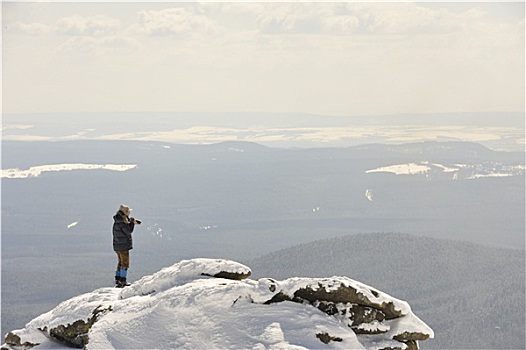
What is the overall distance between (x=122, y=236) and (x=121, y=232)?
16 centimetres

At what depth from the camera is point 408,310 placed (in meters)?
20.8

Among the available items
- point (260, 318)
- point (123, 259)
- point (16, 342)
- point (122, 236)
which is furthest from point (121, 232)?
point (260, 318)

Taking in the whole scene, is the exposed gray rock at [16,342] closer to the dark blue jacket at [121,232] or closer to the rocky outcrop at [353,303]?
the dark blue jacket at [121,232]

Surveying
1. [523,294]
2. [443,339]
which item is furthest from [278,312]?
[523,294]

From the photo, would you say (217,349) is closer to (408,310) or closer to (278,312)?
(278,312)

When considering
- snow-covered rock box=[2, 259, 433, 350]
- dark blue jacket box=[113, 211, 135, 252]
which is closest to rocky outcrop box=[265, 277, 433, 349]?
snow-covered rock box=[2, 259, 433, 350]

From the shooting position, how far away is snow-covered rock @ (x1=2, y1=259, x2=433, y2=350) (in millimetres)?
19078

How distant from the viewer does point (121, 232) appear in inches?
1008

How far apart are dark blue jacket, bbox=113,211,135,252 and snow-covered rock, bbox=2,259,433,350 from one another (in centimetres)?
408

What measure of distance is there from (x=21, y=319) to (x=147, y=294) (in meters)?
145

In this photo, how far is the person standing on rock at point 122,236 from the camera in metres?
25.5

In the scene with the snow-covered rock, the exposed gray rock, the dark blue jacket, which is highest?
the dark blue jacket

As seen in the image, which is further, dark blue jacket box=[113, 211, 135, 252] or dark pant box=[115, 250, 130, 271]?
dark pant box=[115, 250, 130, 271]

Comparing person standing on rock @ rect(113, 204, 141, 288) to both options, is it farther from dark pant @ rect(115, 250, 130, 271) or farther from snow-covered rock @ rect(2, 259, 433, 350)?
snow-covered rock @ rect(2, 259, 433, 350)
